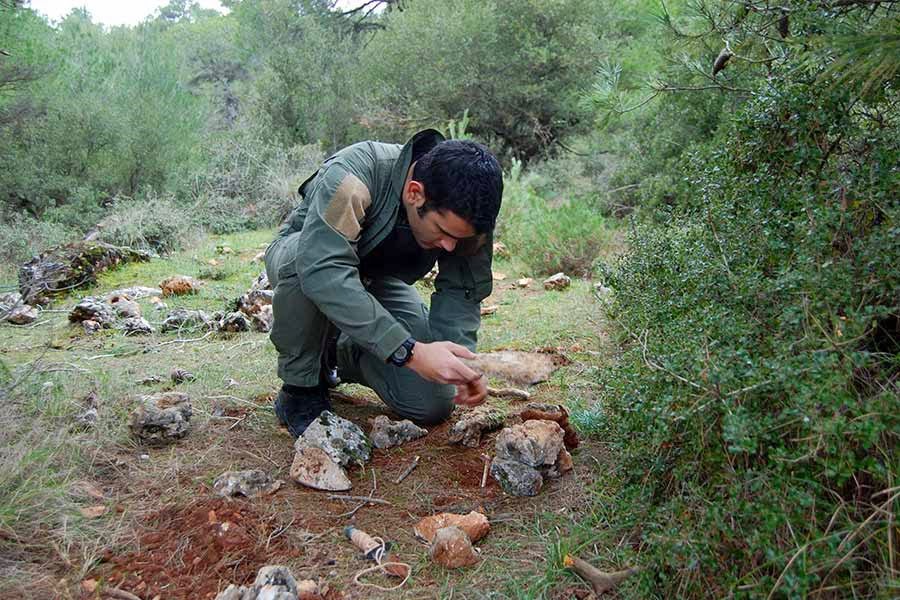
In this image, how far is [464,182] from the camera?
7.32 ft

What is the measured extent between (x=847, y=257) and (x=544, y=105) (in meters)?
12.7

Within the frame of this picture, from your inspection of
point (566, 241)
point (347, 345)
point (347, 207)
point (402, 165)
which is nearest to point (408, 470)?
point (347, 345)

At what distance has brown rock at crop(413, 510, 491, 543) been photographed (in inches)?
78.3

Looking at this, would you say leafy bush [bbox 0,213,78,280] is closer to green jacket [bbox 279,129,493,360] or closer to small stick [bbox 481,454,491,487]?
green jacket [bbox 279,129,493,360]

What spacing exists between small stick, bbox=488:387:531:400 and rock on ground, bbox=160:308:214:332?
226 cm

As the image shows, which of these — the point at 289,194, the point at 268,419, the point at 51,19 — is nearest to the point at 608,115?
the point at 268,419

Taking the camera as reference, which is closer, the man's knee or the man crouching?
the man crouching

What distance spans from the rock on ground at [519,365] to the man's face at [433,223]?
1.04 meters

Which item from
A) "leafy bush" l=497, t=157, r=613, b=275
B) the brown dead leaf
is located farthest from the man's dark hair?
"leafy bush" l=497, t=157, r=613, b=275

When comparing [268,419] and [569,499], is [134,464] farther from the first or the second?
[569,499]

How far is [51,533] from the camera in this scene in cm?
196

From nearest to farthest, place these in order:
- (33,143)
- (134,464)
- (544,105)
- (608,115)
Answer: (134,464)
(608,115)
(33,143)
(544,105)

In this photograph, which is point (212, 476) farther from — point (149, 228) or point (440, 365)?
point (149, 228)

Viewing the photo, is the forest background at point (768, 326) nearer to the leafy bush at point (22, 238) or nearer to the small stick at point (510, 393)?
the small stick at point (510, 393)
